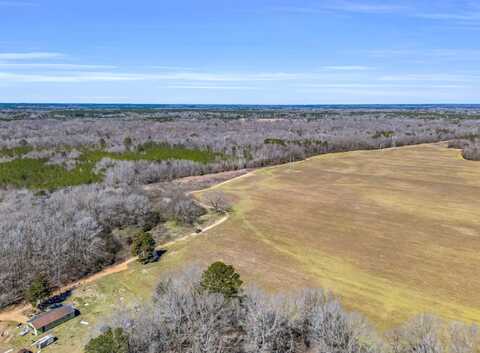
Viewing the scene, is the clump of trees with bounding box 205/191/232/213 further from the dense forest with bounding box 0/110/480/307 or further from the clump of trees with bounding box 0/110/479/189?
the clump of trees with bounding box 0/110/479/189

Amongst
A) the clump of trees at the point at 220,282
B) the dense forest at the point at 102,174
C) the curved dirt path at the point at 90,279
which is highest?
the clump of trees at the point at 220,282

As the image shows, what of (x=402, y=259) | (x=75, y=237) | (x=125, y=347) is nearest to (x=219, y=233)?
(x=75, y=237)

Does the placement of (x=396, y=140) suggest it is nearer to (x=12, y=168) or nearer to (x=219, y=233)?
(x=219, y=233)

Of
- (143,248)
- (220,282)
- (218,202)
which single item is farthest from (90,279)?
(218,202)

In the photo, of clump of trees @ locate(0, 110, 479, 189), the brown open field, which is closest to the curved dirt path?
the brown open field

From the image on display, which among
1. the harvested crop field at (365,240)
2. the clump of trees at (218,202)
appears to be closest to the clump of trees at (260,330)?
the harvested crop field at (365,240)

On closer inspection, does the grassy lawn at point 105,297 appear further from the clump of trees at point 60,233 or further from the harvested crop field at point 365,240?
the clump of trees at point 60,233
